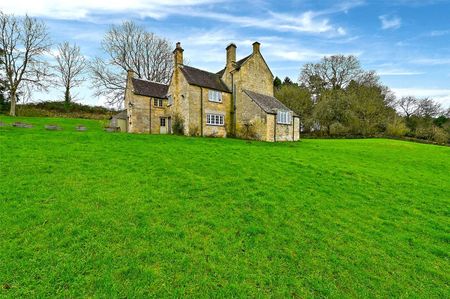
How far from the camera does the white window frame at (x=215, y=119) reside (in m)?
27.3

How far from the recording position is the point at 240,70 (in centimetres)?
2831

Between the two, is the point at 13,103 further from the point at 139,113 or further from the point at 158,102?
the point at 158,102

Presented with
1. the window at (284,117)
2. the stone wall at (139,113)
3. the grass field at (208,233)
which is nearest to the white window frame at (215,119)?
the window at (284,117)

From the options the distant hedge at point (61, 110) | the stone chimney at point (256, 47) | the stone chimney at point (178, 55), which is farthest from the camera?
the distant hedge at point (61, 110)

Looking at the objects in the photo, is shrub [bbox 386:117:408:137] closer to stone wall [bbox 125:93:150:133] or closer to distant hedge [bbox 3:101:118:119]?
stone wall [bbox 125:93:150:133]

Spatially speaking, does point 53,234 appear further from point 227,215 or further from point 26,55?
point 26,55

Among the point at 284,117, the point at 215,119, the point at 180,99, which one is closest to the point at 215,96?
the point at 215,119

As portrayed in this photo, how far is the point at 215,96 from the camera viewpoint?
28.0 m

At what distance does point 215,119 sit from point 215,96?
9.49 feet

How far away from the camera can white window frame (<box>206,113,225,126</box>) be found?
1075 inches

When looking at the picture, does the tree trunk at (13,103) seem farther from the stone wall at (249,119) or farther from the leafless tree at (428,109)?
the leafless tree at (428,109)

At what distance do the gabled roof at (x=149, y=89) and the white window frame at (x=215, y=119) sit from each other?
31.1ft

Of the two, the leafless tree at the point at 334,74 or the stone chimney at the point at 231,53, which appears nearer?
the stone chimney at the point at 231,53

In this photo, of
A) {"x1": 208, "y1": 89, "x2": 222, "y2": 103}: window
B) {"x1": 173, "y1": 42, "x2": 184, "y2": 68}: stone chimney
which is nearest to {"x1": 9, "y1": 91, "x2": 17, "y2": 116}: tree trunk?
{"x1": 173, "y1": 42, "x2": 184, "y2": 68}: stone chimney
